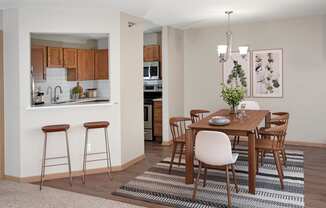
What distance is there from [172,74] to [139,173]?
101 inches

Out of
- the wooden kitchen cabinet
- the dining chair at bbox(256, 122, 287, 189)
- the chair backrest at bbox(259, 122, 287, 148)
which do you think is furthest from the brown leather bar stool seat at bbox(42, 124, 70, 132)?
the wooden kitchen cabinet

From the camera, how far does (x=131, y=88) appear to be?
4840 millimetres

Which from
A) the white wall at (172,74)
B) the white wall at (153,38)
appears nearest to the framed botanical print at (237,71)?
the white wall at (172,74)

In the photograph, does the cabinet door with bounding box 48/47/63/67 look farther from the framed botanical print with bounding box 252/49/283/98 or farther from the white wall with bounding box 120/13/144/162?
the framed botanical print with bounding box 252/49/283/98

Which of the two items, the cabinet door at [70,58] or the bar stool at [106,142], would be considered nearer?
the bar stool at [106,142]

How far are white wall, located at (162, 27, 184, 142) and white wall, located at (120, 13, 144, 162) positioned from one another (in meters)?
1.04

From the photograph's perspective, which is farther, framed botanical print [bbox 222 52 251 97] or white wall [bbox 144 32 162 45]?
white wall [bbox 144 32 162 45]

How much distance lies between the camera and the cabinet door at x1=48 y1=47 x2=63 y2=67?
620 centimetres

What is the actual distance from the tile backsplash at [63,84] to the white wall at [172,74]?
4.07ft

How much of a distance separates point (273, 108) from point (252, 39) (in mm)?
1485

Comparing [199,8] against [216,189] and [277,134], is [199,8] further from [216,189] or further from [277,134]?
[216,189]

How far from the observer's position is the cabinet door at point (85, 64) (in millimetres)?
6832

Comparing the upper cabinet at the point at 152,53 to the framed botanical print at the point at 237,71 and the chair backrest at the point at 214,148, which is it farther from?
the chair backrest at the point at 214,148

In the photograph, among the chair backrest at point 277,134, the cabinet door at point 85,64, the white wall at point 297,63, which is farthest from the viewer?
the cabinet door at point 85,64
